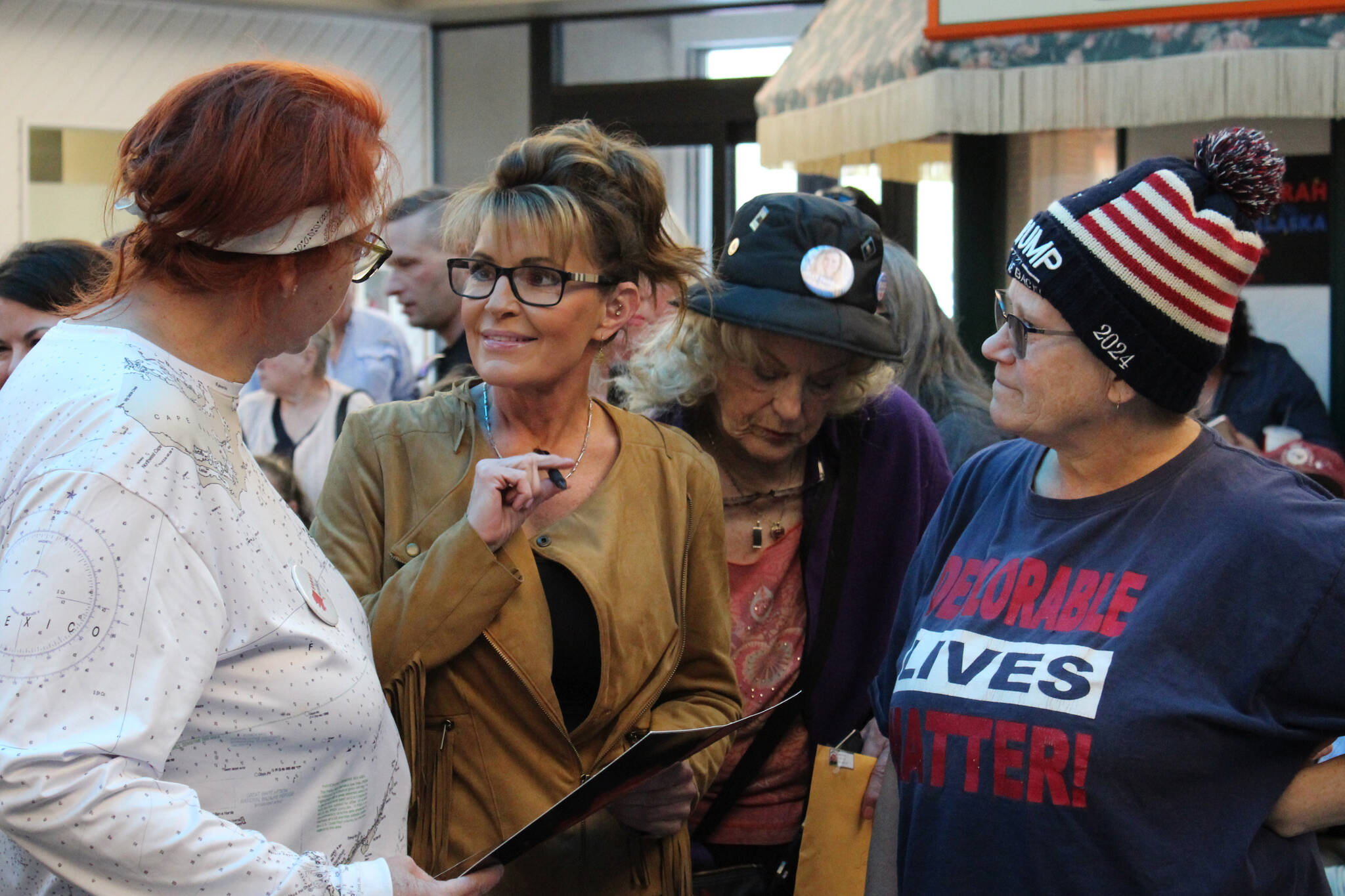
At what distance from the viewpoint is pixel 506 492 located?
1.96 meters

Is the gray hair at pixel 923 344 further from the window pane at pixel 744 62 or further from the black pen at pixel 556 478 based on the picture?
the window pane at pixel 744 62

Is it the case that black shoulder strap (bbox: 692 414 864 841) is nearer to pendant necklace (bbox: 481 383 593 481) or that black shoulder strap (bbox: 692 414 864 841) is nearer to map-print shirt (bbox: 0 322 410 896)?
pendant necklace (bbox: 481 383 593 481)

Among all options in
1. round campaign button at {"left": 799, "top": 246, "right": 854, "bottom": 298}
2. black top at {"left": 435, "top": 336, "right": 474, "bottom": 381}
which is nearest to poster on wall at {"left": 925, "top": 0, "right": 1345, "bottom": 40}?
black top at {"left": 435, "top": 336, "right": 474, "bottom": 381}

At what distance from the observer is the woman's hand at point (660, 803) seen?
213 cm

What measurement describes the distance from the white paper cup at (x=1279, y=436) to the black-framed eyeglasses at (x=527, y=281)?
410 cm

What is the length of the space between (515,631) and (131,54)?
8559mm

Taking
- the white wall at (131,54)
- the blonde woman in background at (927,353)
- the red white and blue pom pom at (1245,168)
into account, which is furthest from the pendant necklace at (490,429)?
the white wall at (131,54)

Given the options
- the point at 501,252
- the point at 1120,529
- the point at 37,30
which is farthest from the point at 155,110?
the point at 37,30

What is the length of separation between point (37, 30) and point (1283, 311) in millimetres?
7999

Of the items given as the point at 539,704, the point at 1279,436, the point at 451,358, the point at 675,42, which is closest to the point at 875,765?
the point at 539,704

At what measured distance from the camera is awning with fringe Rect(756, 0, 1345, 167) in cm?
506

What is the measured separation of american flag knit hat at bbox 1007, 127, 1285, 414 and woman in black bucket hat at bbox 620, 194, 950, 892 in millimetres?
718

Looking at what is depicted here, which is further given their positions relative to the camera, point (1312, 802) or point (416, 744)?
point (416, 744)

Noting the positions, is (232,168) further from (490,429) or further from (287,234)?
(490,429)
